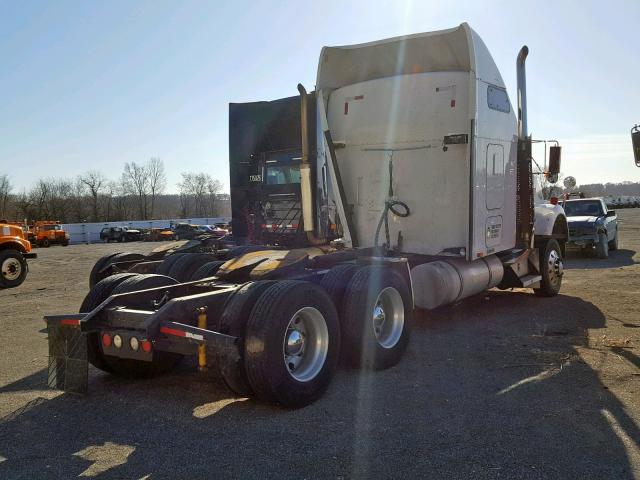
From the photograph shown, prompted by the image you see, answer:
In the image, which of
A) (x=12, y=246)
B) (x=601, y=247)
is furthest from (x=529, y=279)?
(x=12, y=246)

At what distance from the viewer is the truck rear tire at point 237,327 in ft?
13.4

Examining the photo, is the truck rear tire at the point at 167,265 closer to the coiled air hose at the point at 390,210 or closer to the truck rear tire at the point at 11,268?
the coiled air hose at the point at 390,210

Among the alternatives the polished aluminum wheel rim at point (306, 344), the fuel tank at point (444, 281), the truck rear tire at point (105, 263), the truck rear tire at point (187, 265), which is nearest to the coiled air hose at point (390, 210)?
the fuel tank at point (444, 281)

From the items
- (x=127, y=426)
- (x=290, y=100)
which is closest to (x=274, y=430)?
(x=127, y=426)

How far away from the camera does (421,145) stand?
7613mm

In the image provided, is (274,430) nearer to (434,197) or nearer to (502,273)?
(434,197)

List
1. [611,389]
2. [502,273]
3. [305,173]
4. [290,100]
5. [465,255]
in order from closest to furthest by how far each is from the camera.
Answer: [611,389] → [305,173] → [465,255] → [502,273] → [290,100]

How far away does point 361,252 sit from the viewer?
6.98 m

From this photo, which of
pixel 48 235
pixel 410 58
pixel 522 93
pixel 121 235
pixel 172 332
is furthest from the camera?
pixel 121 235

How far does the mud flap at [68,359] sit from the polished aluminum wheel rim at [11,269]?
10.7 m

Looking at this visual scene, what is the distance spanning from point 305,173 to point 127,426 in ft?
12.2

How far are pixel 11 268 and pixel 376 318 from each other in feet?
38.4

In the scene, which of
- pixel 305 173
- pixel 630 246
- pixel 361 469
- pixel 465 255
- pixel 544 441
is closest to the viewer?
pixel 361 469

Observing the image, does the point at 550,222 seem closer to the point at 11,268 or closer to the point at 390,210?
the point at 390,210
